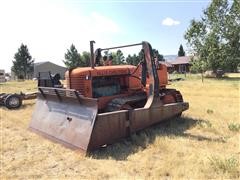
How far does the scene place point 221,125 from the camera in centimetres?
761

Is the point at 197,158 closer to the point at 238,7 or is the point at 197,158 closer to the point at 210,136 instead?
the point at 210,136

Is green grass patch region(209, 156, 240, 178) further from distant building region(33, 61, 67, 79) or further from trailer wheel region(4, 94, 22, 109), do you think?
distant building region(33, 61, 67, 79)

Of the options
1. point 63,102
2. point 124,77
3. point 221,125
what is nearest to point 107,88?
point 124,77

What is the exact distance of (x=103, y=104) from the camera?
23.3 ft

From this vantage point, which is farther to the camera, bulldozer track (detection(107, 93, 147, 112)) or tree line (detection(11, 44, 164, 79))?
tree line (detection(11, 44, 164, 79))

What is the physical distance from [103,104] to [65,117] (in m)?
0.98

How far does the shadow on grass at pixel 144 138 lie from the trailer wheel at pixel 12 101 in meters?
6.56

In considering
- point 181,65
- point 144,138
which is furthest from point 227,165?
point 181,65

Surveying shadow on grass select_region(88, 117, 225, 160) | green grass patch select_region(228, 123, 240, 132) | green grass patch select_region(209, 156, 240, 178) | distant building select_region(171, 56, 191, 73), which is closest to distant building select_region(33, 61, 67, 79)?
distant building select_region(171, 56, 191, 73)

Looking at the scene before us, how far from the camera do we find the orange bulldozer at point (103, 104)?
5.82 metres

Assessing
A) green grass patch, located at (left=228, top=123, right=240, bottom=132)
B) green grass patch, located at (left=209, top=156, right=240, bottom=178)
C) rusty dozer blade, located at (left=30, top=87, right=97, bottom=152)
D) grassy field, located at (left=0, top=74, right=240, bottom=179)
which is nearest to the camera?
green grass patch, located at (left=209, top=156, right=240, bottom=178)

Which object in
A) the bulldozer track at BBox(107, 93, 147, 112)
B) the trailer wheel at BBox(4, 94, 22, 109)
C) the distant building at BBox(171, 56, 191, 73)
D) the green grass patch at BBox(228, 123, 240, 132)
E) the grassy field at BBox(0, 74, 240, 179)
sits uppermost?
the distant building at BBox(171, 56, 191, 73)

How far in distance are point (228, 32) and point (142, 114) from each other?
35184mm

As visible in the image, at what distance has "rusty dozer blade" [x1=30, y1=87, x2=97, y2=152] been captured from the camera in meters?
5.79
